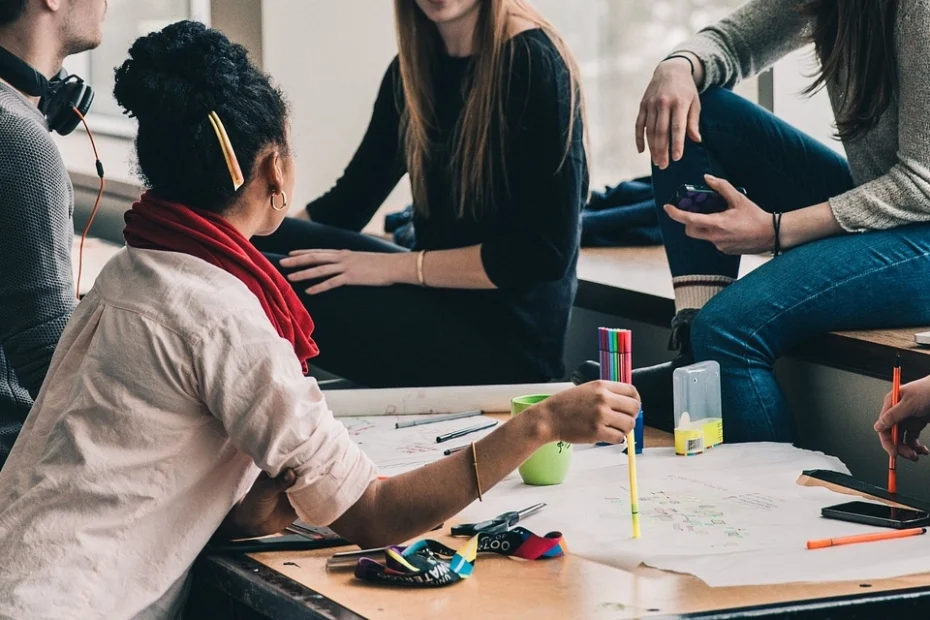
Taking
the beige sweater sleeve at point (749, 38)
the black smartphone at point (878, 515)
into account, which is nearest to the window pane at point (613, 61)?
the beige sweater sleeve at point (749, 38)

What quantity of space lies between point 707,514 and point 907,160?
647mm

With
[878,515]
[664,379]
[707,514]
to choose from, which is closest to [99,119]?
[664,379]

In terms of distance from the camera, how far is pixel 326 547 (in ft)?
3.94

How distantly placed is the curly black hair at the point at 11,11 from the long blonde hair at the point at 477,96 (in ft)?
2.29

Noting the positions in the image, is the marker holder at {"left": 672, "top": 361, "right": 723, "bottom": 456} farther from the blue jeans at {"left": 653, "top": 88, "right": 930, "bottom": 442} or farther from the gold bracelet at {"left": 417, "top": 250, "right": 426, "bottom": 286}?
the gold bracelet at {"left": 417, "top": 250, "right": 426, "bottom": 286}

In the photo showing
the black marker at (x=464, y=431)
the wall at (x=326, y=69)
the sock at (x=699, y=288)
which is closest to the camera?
the black marker at (x=464, y=431)

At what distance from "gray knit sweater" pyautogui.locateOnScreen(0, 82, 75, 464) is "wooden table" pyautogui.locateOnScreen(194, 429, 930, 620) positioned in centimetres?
42

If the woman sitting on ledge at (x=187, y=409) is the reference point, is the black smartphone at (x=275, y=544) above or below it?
below

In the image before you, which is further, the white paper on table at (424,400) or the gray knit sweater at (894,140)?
the white paper on table at (424,400)

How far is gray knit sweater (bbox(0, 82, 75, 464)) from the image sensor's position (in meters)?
1.42

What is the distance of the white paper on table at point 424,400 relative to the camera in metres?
1.72

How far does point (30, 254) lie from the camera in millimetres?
1432

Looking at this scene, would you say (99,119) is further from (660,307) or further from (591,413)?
(591,413)

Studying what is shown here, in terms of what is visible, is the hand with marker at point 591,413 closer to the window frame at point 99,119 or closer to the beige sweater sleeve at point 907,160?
the beige sweater sleeve at point 907,160
